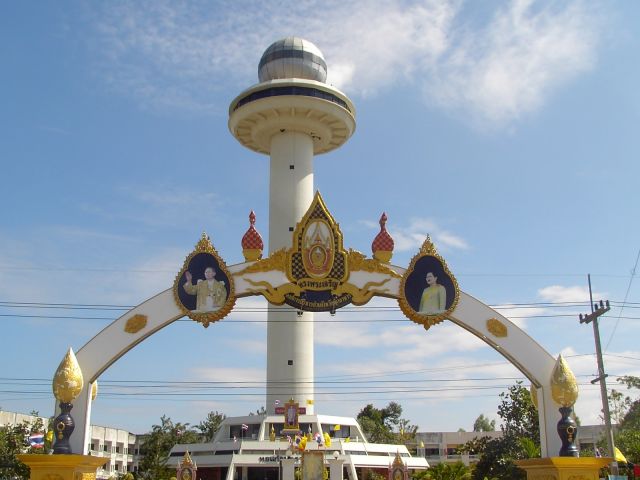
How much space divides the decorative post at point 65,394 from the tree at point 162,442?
26255 mm

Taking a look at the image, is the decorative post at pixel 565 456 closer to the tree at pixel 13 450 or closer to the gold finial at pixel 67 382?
the gold finial at pixel 67 382

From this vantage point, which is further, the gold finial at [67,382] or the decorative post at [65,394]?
the gold finial at [67,382]

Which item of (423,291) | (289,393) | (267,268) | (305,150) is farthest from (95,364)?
(305,150)

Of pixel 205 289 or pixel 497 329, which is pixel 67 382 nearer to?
pixel 205 289

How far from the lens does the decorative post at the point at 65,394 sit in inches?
670

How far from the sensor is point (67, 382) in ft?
56.8

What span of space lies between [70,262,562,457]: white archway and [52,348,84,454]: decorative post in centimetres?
49

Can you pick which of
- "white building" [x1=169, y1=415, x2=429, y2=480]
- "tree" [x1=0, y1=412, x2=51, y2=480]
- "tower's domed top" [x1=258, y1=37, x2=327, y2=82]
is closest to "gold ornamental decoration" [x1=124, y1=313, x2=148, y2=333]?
"white building" [x1=169, y1=415, x2=429, y2=480]

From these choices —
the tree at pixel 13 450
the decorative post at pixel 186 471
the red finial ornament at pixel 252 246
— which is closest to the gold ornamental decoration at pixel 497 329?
the red finial ornament at pixel 252 246

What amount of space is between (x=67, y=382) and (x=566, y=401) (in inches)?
498

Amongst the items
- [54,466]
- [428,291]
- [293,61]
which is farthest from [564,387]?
[293,61]

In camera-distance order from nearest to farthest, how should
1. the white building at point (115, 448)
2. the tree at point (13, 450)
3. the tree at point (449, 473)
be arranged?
the tree at point (449, 473) → the tree at point (13, 450) → the white building at point (115, 448)

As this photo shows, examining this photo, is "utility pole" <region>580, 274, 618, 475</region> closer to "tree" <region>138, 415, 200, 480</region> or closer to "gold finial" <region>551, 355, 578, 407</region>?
"gold finial" <region>551, 355, 578, 407</region>

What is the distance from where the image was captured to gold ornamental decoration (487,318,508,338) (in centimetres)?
1856
